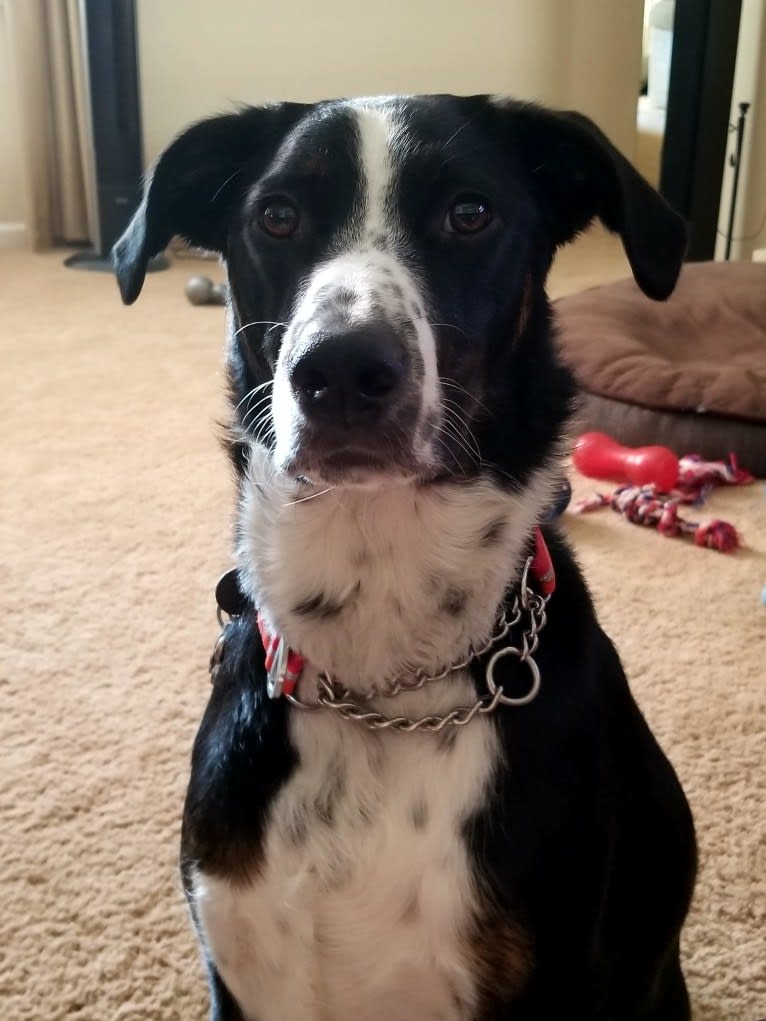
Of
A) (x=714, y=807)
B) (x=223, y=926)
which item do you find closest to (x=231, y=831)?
(x=223, y=926)

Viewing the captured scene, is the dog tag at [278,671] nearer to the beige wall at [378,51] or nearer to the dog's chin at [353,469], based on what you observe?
the dog's chin at [353,469]

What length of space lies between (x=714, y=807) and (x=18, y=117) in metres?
4.52

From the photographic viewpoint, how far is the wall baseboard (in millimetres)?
5355

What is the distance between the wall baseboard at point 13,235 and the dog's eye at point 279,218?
465cm

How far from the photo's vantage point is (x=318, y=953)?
100cm

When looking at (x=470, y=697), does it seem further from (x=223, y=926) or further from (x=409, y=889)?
(x=223, y=926)

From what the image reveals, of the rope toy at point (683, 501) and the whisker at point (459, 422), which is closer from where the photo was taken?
the whisker at point (459, 422)

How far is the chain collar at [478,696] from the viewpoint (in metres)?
1.02

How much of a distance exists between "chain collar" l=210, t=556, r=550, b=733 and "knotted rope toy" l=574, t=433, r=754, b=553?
134 centimetres

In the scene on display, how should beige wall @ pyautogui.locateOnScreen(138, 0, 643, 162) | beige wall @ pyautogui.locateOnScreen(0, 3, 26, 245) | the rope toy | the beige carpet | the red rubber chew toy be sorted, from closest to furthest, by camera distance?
the beige carpet → the rope toy → the red rubber chew toy → beige wall @ pyautogui.locateOnScreen(0, 3, 26, 245) → beige wall @ pyautogui.locateOnScreen(138, 0, 643, 162)

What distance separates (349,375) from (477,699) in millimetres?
335

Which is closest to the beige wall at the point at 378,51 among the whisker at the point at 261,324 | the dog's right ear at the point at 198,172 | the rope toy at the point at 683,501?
the rope toy at the point at 683,501

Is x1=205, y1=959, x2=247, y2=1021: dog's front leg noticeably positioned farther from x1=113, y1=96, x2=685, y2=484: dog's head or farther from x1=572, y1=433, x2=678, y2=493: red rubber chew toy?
x1=572, y1=433, x2=678, y2=493: red rubber chew toy

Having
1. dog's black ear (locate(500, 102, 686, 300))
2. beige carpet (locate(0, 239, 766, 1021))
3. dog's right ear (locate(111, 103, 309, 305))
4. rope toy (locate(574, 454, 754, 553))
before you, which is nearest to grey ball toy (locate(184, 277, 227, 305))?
beige carpet (locate(0, 239, 766, 1021))
